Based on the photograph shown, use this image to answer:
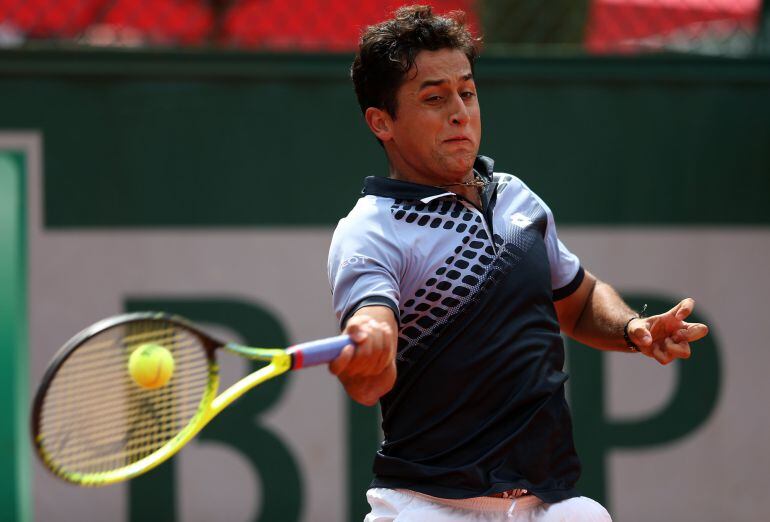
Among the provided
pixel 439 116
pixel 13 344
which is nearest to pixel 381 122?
pixel 439 116

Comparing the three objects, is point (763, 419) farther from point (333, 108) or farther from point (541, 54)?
point (333, 108)

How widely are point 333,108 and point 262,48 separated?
1.31 ft

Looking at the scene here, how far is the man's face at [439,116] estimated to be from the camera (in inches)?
114

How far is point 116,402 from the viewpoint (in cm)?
284

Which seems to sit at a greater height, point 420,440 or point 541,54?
point 541,54

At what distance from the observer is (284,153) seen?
5.18m

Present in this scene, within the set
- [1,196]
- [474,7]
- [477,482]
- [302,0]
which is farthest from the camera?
[474,7]

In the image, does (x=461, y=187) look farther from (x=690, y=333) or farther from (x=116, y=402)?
(x=116, y=402)

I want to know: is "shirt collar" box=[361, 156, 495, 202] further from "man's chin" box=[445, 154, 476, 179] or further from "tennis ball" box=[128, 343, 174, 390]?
"tennis ball" box=[128, 343, 174, 390]

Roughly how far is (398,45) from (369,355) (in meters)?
0.84

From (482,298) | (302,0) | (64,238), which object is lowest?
(482,298)

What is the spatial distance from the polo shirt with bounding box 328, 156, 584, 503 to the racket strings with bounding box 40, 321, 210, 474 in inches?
14.9

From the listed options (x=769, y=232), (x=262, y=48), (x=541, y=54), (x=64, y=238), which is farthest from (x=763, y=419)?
(x=64, y=238)

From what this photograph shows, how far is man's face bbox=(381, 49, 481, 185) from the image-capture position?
114 inches
